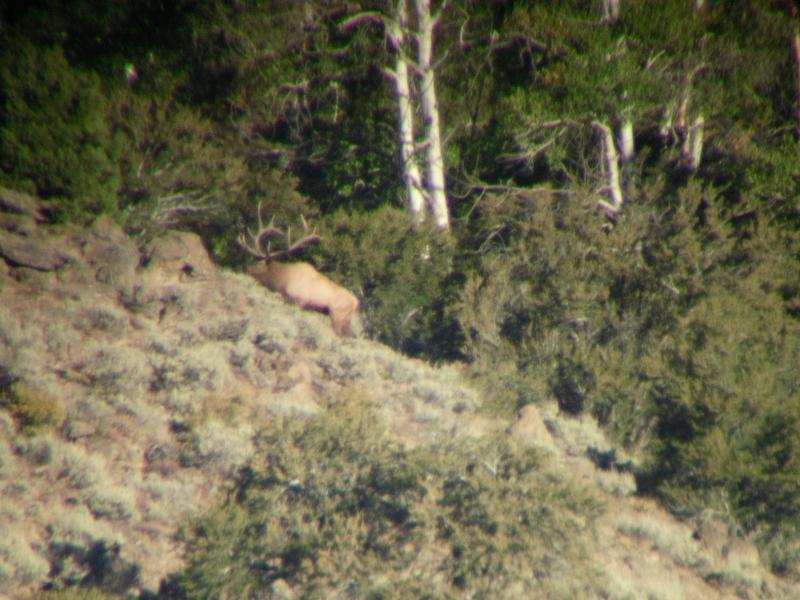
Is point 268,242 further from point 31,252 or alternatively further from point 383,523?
point 383,523

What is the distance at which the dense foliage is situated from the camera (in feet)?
33.6

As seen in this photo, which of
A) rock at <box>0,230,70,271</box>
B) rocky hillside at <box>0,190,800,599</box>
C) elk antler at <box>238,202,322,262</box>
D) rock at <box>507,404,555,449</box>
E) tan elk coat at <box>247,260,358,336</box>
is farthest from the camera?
elk antler at <box>238,202,322,262</box>

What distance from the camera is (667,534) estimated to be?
909 cm

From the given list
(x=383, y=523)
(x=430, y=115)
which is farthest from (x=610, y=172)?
(x=383, y=523)

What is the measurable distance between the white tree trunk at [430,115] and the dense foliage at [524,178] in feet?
1.71

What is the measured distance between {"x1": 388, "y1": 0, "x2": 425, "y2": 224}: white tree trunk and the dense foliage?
1.66 ft

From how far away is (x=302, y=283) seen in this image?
12.0 m

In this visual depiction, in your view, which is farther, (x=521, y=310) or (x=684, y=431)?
(x=521, y=310)

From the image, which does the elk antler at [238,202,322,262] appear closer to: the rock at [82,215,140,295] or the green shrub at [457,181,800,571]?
the rock at [82,215,140,295]

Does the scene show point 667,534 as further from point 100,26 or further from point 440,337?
point 100,26

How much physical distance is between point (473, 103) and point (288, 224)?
5285mm

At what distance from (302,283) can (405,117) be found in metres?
4.25

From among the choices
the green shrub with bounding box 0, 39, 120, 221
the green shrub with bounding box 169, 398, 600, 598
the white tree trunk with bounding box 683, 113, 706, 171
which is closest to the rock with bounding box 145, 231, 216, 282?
the green shrub with bounding box 0, 39, 120, 221

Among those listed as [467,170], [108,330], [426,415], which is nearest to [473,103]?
[467,170]
